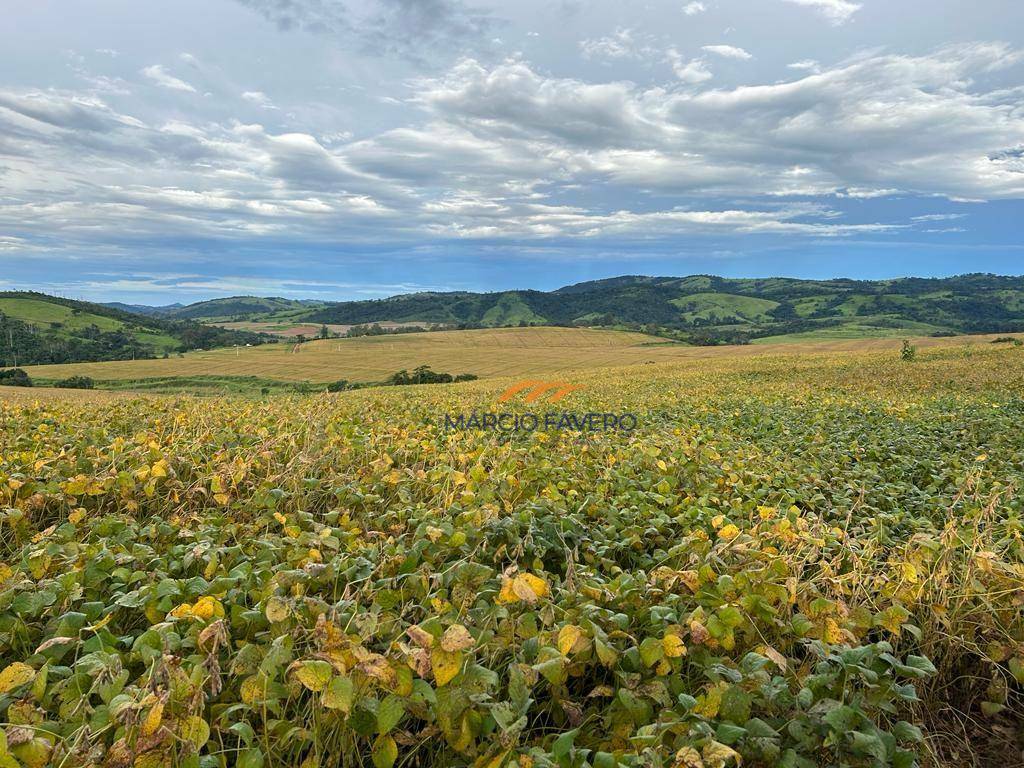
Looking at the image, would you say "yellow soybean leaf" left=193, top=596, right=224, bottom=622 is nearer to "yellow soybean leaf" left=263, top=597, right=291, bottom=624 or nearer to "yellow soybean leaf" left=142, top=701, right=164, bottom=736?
"yellow soybean leaf" left=263, top=597, right=291, bottom=624

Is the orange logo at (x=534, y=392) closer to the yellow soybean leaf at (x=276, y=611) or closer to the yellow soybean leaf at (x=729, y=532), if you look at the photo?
the yellow soybean leaf at (x=729, y=532)

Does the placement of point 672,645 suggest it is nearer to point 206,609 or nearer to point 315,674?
point 315,674

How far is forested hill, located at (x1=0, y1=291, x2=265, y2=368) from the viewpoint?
126919 millimetres

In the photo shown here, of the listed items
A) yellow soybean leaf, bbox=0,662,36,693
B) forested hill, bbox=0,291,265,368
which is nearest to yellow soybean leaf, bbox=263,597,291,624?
yellow soybean leaf, bbox=0,662,36,693

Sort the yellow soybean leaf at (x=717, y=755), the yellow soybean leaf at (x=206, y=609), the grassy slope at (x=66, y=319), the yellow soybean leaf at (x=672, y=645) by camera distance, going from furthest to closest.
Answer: the grassy slope at (x=66, y=319)
the yellow soybean leaf at (x=206, y=609)
the yellow soybean leaf at (x=672, y=645)
the yellow soybean leaf at (x=717, y=755)

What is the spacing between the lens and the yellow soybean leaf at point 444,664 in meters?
2.21

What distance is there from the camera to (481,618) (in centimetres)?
287

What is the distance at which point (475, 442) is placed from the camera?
7.59 metres

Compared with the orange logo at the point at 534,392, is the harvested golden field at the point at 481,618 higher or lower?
higher

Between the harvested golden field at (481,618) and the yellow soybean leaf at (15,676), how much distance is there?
11mm

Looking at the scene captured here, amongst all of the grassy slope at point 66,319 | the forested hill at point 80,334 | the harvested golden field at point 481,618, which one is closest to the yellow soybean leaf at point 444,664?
the harvested golden field at point 481,618

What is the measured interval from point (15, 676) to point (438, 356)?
95252 mm

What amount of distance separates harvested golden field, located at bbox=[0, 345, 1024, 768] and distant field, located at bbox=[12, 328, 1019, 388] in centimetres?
5813

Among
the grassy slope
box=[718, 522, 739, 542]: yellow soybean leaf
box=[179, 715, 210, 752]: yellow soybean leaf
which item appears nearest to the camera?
box=[179, 715, 210, 752]: yellow soybean leaf
